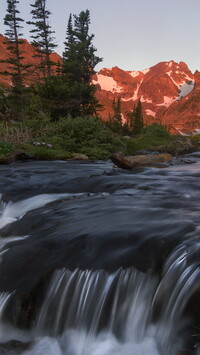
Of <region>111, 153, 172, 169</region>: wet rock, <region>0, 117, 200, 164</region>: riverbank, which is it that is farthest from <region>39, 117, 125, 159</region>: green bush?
<region>111, 153, 172, 169</region>: wet rock

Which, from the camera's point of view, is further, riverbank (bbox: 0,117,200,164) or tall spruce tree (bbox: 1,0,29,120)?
tall spruce tree (bbox: 1,0,29,120)

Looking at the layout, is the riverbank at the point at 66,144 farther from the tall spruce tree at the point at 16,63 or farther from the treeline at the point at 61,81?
the tall spruce tree at the point at 16,63

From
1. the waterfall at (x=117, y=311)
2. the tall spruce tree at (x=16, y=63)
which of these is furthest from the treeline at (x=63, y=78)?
the waterfall at (x=117, y=311)

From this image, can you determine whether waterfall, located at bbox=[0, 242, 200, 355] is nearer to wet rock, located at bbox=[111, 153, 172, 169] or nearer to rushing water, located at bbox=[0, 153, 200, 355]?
rushing water, located at bbox=[0, 153, 200, 355]

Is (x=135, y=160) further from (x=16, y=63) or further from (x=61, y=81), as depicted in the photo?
(x=16, y=63)

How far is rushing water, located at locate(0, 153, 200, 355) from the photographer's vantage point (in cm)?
329

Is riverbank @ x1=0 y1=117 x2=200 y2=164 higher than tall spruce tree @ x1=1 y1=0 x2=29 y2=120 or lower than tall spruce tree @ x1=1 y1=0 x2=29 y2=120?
lower

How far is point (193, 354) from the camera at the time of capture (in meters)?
2.82

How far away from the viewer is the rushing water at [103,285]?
329cm

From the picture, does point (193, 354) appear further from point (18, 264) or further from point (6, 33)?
point (6, 33)

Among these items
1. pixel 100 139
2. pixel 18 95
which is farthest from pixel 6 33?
pixel 100 139

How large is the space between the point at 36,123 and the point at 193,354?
22.6 metres

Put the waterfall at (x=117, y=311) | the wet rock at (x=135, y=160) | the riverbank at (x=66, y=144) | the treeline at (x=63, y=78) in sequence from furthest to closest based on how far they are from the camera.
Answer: the treeline at (x=63, y=78) < the riverbank at (x=66, y=144) < the wet rock at (x=135, y=160) < the waterfall at (x=117, y=311)

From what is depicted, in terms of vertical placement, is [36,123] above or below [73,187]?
above
